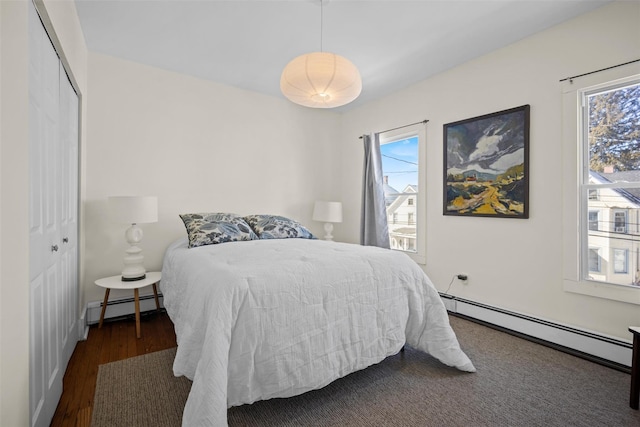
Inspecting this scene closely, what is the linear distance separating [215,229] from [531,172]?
111 inches

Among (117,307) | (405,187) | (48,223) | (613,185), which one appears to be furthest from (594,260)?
(117,307)

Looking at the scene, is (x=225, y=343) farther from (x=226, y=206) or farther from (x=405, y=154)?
(x=405, y=154)

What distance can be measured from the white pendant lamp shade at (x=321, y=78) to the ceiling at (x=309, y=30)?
0.53 metres

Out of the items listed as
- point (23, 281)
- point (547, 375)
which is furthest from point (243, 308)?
point (547, 375)

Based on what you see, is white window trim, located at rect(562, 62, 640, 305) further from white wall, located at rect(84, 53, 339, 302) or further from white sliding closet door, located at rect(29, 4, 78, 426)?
white sliding closet door, located at rect(29, 4, 78, 426)

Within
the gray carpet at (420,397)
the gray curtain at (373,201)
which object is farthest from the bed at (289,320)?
the gray curtain at (373,201)

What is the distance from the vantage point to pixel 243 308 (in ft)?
4.99

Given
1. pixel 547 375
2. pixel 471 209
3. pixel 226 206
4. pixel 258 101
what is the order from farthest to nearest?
1. pixel 258 101
2. pixel 226 206
3. pixel 471 209
4. pixel 547 375

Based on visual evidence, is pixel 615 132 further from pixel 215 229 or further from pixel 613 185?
pixel 215 229

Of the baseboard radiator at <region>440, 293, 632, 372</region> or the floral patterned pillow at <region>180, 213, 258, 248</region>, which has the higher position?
the floral patterned pillow at <region>180, 213, 258, 248</region>

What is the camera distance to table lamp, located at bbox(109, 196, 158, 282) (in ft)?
8.81

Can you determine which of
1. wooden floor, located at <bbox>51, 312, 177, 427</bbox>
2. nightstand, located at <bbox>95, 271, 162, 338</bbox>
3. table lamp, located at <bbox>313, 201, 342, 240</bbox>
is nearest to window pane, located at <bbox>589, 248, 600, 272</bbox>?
table lamp, located at <bbox>313, 201, 342, 240</bbox>

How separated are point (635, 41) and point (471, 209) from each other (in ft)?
5.28

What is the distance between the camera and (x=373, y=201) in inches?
159
